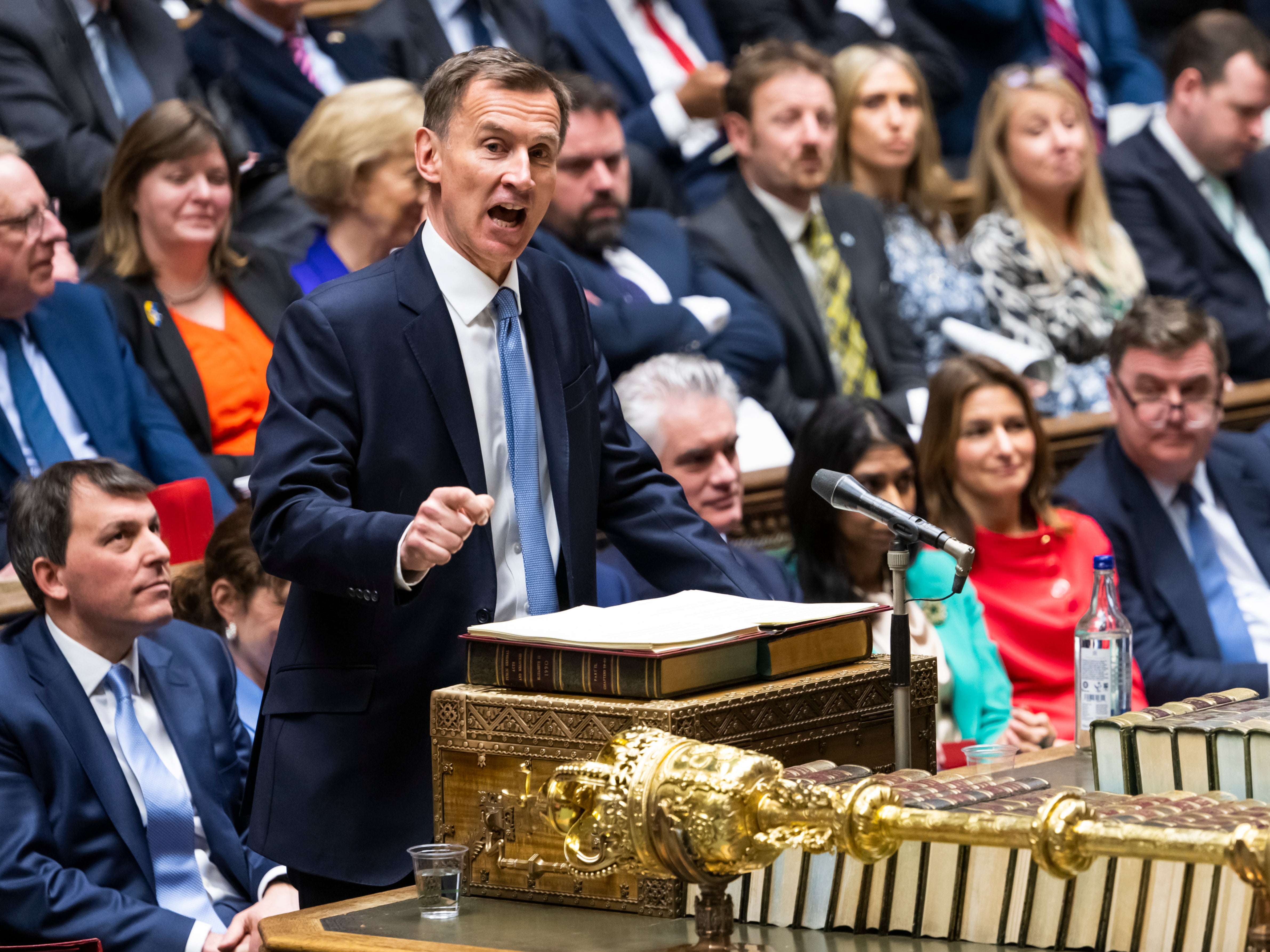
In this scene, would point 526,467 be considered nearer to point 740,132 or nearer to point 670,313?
point 670,313

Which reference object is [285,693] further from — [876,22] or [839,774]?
[876,22]

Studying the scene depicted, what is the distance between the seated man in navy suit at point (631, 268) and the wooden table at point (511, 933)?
2587 millimetres

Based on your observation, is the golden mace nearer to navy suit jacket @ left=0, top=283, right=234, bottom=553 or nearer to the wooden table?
the wooden table

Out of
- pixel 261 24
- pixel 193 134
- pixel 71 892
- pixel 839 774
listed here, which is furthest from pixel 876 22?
pixel 839 774

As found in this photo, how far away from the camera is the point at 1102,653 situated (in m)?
2.70

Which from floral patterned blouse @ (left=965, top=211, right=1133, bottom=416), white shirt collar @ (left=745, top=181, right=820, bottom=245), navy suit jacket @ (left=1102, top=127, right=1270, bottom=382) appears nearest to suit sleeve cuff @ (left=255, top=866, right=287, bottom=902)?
white shirt collar @ (left=745, top=181, right=820, bottom=245)

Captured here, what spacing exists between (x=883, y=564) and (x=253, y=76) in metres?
2.32

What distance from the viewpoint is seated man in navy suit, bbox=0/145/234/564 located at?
3.68 metres

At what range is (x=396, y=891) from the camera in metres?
1.94

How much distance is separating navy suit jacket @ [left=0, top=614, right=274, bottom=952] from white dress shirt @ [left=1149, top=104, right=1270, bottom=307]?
4.07 meters

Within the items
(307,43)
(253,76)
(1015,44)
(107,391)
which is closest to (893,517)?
(107,391)

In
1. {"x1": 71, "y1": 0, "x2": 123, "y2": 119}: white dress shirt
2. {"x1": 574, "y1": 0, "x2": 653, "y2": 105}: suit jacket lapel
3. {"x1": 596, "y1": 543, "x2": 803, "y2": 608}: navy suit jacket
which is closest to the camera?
{"x1": 596, "y1": 543, "x2": 803, "y2": 608}: navy suit jacket

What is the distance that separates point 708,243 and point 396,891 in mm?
3253

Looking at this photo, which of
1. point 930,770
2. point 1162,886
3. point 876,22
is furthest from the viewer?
point 876,22
